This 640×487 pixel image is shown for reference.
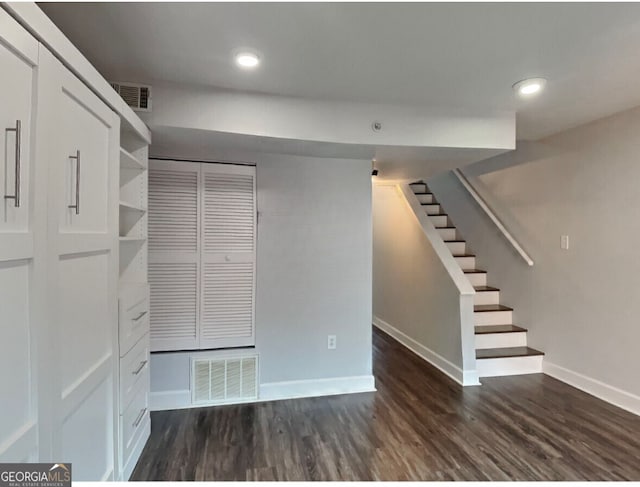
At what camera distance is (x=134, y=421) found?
6.57 ft

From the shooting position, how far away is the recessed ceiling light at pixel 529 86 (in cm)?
211

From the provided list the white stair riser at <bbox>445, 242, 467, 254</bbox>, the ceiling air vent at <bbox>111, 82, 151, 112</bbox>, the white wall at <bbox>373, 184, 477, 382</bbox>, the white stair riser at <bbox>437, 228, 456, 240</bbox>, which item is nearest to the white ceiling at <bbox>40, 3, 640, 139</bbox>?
the ceiling air vent at <bbox>111, 82, 151, 112</bbox>

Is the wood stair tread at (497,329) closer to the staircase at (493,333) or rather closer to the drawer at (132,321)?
the staircase at (493,333)

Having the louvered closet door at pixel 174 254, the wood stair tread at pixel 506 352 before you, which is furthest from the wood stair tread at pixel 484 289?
the louvered closet door at pixel 174 254

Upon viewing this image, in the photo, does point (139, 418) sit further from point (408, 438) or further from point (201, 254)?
point (408, 438)

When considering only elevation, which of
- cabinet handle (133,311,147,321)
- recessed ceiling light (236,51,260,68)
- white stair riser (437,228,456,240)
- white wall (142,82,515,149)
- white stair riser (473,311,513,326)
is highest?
recessed ceiling light (236,51,260,68)

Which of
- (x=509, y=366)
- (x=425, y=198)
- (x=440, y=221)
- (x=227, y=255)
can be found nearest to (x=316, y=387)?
(x=227, y=255)

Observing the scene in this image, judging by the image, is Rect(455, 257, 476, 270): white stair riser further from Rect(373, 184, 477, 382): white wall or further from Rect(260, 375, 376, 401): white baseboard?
Rect(260, 375, 376, 401): white baseboard

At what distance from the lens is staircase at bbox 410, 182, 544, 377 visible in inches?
134

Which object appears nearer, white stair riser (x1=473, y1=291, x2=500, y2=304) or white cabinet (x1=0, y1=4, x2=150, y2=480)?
white cabinet (x1=0, y1=4, x2=150, y2=480)

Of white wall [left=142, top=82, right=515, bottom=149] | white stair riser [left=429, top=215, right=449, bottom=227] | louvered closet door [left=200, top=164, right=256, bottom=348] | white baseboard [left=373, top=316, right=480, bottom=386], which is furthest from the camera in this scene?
white stair riser [left=429, top=215, right=449, bottom=227]

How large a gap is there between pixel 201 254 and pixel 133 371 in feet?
3.30

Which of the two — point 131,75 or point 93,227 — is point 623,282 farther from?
point 131,75
